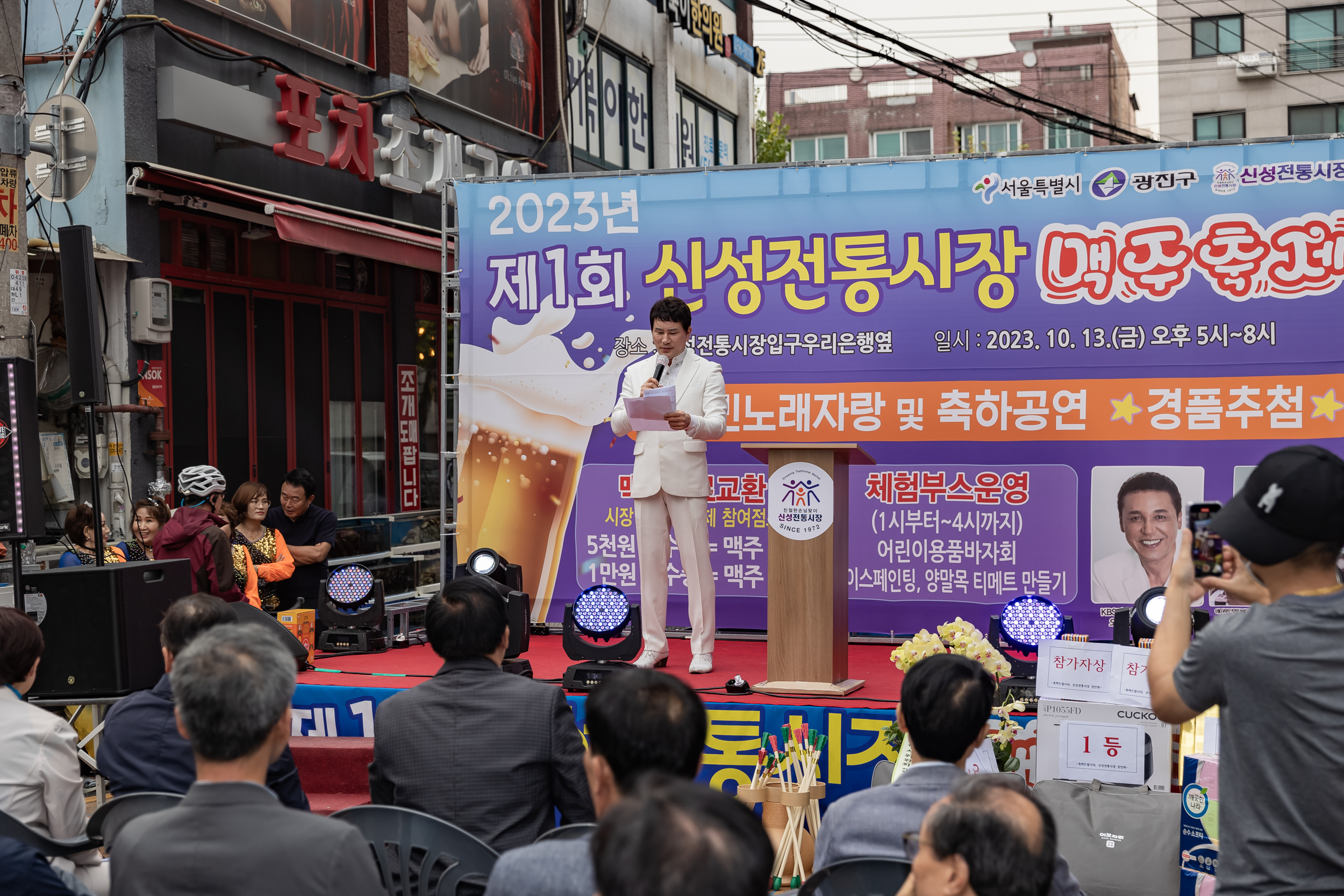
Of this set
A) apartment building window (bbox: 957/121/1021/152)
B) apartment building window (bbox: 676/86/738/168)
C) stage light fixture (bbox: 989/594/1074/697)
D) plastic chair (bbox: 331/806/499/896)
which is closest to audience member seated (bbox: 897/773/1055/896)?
plastic chair (bbox: 331/806/499/896)

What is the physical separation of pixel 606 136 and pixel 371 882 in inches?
486

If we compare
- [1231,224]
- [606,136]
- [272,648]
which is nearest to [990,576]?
[1231,224]

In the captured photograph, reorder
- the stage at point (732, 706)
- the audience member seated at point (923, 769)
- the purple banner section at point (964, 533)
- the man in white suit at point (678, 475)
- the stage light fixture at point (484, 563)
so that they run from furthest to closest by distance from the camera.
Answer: the stage light fixture at point (484, 563)
the purple banner section at point (964, 533)
the man in white suit at point (678, 475)
the stage at point (732, 706)
the audience member seated at point (923, 769)

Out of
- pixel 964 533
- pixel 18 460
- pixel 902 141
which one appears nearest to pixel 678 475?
pixel 964 533

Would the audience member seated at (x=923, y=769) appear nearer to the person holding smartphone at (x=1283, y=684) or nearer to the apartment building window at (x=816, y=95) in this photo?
the person holding smartphone at (x=1283, y=684)

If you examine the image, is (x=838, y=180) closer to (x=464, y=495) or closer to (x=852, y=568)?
(x=852, y=568)

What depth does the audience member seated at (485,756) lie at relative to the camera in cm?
276

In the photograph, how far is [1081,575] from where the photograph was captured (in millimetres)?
6465

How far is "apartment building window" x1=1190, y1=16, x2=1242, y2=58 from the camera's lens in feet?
91.8

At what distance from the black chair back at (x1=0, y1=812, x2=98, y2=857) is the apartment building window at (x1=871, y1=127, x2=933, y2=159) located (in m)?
35.5

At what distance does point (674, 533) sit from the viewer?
6777 millimetres

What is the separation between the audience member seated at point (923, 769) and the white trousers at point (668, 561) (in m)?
3.04

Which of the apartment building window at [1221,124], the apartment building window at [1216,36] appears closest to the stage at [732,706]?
the apartment building window at [1221,124]

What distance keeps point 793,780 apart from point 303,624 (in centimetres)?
300
